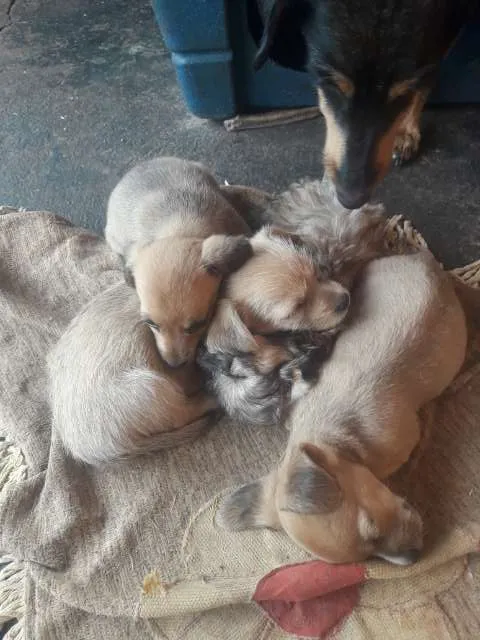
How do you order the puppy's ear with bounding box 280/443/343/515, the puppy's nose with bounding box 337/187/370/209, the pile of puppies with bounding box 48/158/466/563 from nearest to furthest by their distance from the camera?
1. the puppy's ear with bounding box 280/443/343/515
2. the pile of puppies with bounding box 48/158/466/563
3. the puppy's nose with bounding box 337/187/370/209

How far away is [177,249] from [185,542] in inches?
31.7

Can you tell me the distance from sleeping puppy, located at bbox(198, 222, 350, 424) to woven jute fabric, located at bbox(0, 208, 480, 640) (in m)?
0.16

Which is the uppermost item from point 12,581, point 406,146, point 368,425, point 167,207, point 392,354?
point 167,207

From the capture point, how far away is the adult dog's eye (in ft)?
6.02

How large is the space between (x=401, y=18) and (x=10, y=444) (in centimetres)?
170

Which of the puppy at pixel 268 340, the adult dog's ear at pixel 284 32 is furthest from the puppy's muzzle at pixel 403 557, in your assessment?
the adult dog's ear at pixel 284 32

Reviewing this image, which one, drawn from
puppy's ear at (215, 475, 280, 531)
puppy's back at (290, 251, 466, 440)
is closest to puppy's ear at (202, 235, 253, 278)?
puppy's back at (290, 251, 466, 440)

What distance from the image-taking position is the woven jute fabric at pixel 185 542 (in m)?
1.64

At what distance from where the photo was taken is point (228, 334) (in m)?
1.81

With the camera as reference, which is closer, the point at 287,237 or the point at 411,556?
the point at 411,556

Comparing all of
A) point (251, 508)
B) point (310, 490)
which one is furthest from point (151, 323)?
point (310, 490)

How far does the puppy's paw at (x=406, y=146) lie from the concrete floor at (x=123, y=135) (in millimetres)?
48

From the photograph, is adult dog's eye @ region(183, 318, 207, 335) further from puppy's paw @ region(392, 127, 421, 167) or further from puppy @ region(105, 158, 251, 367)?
puppy's paw @ region(392, 127, 421, 167)

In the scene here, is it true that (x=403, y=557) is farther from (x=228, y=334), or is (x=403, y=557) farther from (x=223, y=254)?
(x=223, y=254)
